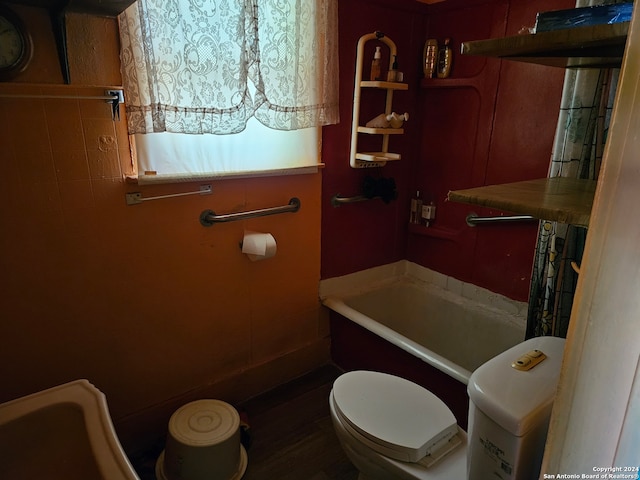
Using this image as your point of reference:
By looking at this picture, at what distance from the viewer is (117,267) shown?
164 centimetres

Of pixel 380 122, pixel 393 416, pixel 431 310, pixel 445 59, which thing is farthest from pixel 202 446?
pixel 445 59

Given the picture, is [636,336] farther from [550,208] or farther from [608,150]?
[550,208]

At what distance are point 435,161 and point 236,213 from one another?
1259mm

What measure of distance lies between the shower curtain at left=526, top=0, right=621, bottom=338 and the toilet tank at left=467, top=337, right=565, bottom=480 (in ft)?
1.70

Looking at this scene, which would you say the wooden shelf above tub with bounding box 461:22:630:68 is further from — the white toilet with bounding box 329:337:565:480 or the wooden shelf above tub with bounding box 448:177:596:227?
the white toilet with bounding box 329:337:565:480

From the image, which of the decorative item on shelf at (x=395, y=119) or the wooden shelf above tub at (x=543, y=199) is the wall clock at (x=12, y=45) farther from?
the decorative item on shelf at (x=395, y=119)

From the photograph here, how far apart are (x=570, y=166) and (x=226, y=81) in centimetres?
132

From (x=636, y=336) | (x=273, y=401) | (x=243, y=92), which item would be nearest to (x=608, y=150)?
(x=636, y=336)

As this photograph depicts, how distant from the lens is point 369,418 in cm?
142

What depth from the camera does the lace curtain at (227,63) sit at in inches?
57.5

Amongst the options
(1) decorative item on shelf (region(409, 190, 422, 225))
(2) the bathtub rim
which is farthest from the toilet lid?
(1) decorative item on shelf (region(409, 190, 422, 225))

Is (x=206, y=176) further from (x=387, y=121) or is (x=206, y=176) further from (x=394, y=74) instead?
(x=394, y=74)

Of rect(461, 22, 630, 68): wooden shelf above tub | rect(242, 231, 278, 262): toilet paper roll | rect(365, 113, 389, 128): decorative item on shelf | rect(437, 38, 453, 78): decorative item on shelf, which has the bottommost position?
rect(242, 231, 278, 262): toilet paper roll

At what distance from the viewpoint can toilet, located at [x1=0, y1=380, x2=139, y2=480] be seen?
3.35 feet
